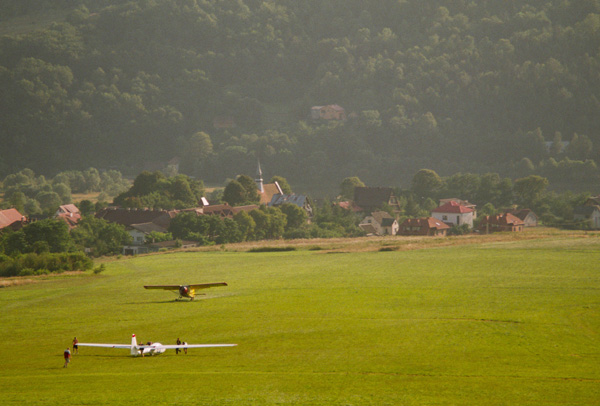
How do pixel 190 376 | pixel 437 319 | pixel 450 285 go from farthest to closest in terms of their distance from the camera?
pixel 450 285, pixel 437 319, pixel 190 376

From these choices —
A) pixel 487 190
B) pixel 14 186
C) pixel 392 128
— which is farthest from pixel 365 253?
pixel 392 128

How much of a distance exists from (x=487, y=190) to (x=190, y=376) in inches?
4060

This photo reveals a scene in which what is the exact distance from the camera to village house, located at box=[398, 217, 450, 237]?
98438 millimetres

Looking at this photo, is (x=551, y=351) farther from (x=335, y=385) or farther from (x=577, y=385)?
(x=335, y=385)

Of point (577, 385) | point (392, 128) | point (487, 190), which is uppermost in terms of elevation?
point (392, 128)

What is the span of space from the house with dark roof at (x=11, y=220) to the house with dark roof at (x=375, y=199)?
5726cm

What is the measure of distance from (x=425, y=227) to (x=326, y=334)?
6693cm

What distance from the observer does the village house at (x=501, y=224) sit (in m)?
98.1

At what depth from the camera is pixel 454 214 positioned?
106 meters

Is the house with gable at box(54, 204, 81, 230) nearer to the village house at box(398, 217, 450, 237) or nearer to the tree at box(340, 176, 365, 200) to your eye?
the village house at box(398, 217, 450, 237)

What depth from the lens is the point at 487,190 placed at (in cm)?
12212

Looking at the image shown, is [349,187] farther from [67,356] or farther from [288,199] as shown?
[67,356]

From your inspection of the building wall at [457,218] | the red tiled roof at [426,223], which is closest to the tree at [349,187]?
the building wall at [457,218]

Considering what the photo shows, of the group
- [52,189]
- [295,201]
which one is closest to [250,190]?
[295,201]
